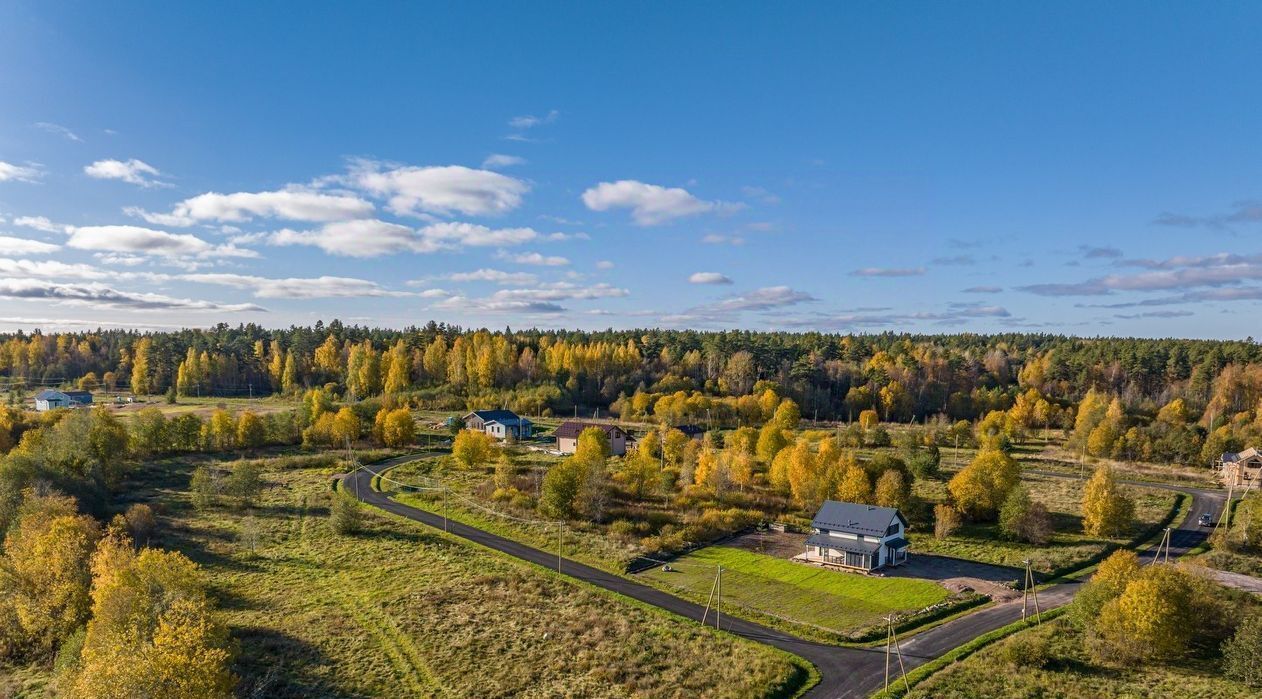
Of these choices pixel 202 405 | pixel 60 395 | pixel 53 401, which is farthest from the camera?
pixel 202 405

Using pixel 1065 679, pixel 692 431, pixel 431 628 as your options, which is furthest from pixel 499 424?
pixel 1065 679

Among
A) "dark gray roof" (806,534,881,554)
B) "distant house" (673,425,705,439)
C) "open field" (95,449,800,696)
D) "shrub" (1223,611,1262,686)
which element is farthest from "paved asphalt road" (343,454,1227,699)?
"distant house" (673,425,705,439)

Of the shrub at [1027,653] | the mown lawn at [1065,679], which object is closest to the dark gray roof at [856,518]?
the shrub at [1027,653]

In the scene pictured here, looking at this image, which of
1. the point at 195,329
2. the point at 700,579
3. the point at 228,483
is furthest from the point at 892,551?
the point at 195,329

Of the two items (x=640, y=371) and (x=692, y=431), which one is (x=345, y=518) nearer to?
(x=692, y=431)

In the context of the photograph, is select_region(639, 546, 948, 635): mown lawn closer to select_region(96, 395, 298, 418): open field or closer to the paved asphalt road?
the paved asphalt road

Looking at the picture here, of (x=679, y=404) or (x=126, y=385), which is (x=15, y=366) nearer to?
(x=126, y=385)

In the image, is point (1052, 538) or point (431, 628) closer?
point (431, 628)

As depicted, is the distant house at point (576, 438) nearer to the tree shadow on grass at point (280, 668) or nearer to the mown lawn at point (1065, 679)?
the tree shadow on grass at point (280, 668)
